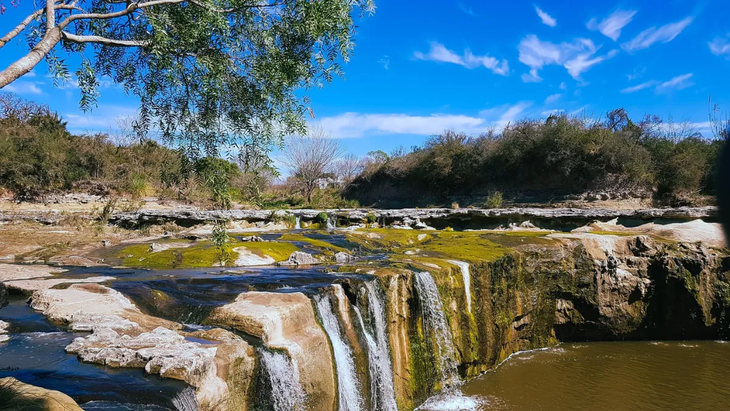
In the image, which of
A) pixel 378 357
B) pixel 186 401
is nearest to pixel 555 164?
pixel 378 357

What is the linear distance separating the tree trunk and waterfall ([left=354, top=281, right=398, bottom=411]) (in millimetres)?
4477

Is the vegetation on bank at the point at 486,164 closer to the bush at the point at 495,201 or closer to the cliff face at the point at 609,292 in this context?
the bush at the point at 495,201

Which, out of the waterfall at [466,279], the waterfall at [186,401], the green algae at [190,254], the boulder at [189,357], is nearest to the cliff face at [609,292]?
the waterfall at [466,279]

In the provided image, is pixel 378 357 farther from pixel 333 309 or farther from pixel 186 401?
pixel 186 401

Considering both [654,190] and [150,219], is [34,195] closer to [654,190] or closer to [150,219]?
[150,219]

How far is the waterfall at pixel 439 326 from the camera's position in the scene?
6793 millimetres

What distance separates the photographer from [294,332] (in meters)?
4.71

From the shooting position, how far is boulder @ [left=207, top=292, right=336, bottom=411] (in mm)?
4438

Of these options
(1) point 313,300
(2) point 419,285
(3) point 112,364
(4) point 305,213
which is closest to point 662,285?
(2) point 419,285

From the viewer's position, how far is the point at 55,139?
754 inches

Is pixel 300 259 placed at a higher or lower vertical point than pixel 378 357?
higher

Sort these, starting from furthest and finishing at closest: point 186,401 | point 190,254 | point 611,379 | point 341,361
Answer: point 190,254 < point 611,379 < point 341,361 < point 186,401

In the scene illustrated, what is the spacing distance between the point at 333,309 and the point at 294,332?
93 cm

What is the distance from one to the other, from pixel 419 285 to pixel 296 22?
4350 millimetres
